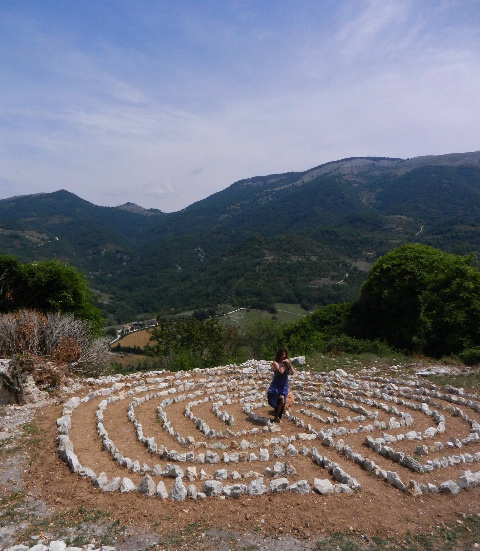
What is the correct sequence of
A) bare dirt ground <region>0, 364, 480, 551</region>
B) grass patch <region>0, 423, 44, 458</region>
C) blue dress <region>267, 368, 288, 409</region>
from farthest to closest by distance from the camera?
blue dress <region>267, 368, 288, 409</region> < grass patch <region>0, 423, 44, 458</region> < bare dirt ground <region>0, 364, 480, 551</region>

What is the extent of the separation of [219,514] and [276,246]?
105 metres

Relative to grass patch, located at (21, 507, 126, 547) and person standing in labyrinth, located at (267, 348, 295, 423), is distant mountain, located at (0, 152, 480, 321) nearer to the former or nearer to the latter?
person standing in labyrinth, located at (267, 348, 295, 423)

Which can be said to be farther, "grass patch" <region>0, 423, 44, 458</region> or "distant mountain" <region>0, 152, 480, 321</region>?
"distant mountain" <region>0, 152, 480, 321</region>

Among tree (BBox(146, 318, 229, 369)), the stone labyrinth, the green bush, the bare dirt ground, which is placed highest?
the bare dirt ground

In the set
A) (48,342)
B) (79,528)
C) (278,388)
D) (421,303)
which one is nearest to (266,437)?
(278,388)

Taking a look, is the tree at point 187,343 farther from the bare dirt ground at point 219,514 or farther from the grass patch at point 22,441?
the bare dirt ground at point 219,514

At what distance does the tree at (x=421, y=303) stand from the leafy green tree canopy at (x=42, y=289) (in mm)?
16532

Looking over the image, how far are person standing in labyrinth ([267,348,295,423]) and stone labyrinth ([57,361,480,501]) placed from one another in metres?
0.43

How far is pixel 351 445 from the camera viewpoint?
10680mm

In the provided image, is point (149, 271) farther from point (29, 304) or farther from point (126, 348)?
point (29, 304)

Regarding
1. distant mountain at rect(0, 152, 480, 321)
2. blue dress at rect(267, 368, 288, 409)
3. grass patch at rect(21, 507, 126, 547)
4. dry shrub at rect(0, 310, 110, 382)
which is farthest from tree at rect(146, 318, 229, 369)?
distant mountain at rect(0, 152, 480, 321)

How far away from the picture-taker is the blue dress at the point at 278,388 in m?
12.6

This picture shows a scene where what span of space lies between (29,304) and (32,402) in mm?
11990

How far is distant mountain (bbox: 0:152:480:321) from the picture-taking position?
9581cm
